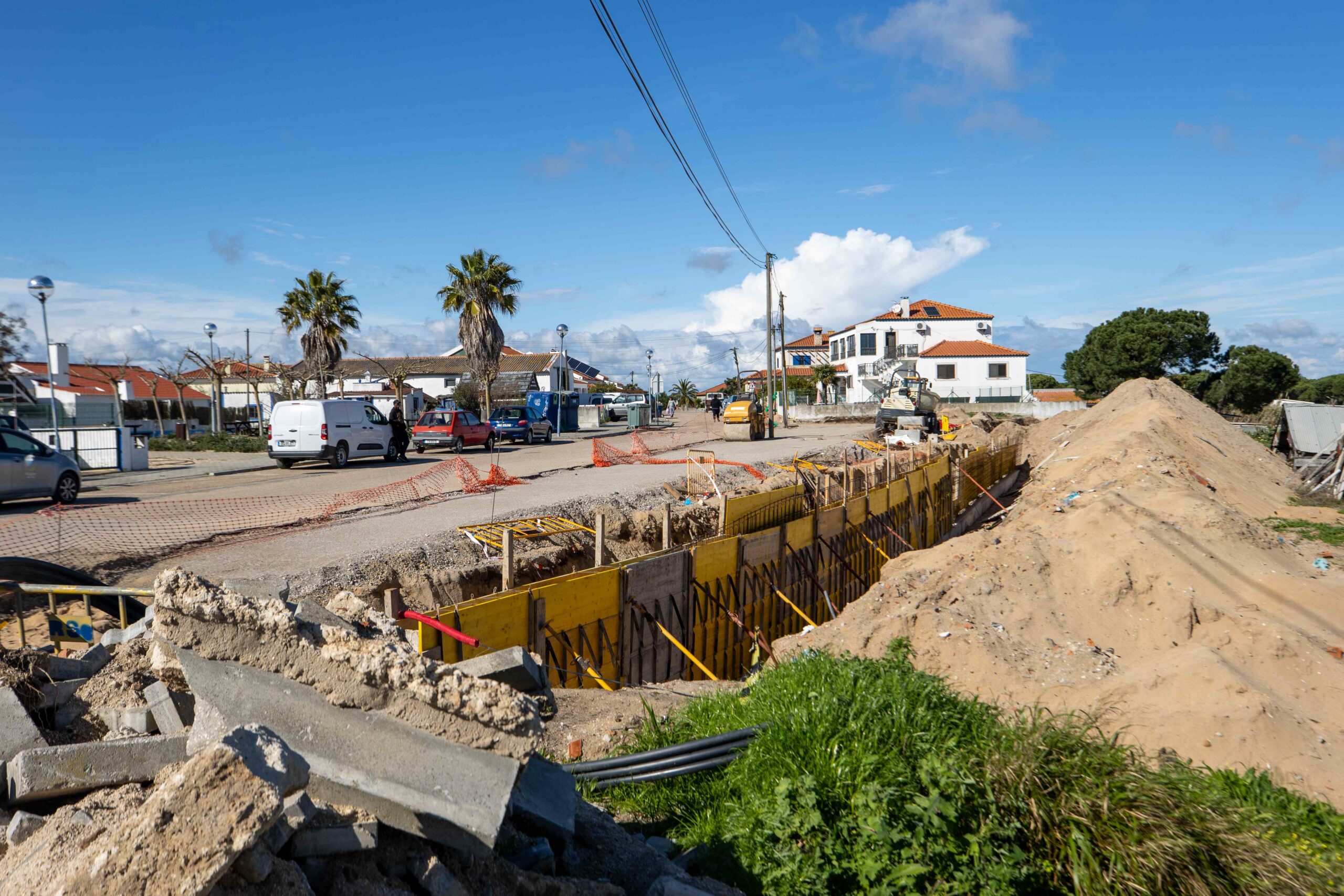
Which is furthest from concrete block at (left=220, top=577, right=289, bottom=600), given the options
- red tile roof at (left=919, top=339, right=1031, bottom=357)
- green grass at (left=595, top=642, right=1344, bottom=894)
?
red tile roof at (left=919, top=339, right=1031, bottom=357)

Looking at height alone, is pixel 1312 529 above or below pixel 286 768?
below

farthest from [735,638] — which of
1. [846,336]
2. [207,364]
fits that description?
[846,336]

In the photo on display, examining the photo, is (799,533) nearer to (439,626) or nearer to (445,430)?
(439,626)

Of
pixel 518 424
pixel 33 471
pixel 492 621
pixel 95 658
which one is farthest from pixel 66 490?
pixel 518 424

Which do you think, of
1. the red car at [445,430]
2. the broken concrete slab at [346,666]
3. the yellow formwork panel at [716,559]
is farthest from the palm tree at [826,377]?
the broken concrete slab at [346,666]

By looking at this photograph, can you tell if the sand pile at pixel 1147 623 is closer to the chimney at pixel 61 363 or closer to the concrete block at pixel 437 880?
the concrete block at pixel 437 880

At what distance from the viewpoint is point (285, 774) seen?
2.46 meters

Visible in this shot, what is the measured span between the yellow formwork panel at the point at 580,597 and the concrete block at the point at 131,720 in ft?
12.8

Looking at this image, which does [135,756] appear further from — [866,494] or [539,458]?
[539,458]

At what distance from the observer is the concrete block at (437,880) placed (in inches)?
109

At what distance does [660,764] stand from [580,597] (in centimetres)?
337

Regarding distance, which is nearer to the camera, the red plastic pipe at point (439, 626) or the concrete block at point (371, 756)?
the concrete block at point (371, 756)

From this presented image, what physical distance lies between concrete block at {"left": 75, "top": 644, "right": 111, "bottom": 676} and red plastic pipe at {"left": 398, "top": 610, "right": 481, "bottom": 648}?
2.01 meters

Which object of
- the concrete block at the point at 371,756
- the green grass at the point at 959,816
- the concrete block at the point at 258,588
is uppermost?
the concrete block at the point at 258,588
